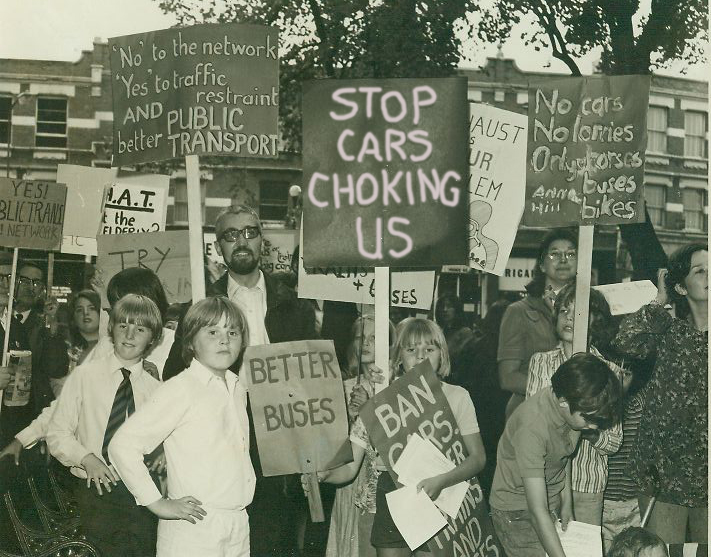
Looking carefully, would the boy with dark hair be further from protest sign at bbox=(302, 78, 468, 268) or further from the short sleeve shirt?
protest sign at bbox=(302, 78, 468, 268)

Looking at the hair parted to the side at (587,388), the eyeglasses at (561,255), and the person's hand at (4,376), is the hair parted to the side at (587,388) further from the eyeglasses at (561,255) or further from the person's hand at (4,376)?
the person's hand at (4,376)

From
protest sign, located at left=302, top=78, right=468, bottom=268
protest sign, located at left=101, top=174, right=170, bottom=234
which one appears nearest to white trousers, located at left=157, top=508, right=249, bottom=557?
protest sign, located at left=302, top=78, right=468, bottom=268

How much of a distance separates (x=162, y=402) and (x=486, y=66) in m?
2.98

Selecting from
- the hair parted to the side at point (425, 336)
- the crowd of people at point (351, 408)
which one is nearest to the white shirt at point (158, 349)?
the crowd of people at point (351, 408)

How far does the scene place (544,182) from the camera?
5.07m

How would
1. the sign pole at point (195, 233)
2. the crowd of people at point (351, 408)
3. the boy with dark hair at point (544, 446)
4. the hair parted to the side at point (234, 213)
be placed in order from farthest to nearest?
the hair parted to the side at point (234, 213) → the sign pole at point (195, 233) → the boy with dark hair at point (544, 446) → the crowd of people at point (351, 408)

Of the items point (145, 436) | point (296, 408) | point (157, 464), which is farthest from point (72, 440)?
point (296, 408)

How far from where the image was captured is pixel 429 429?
15.3 ft

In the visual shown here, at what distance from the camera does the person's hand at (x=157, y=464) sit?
14.8ft

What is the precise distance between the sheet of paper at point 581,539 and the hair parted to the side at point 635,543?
0.17 metres

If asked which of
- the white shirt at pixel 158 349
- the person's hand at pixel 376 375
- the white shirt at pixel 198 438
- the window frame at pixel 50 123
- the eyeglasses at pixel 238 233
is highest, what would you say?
the window frame at pixel 50 123

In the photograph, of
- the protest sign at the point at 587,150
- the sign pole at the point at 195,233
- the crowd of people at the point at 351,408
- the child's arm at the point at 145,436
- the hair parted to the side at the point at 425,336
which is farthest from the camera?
the protest sign at the point at 587,150

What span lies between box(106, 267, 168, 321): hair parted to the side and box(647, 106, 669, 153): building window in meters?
2.99

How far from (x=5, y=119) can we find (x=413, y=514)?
3378mm
